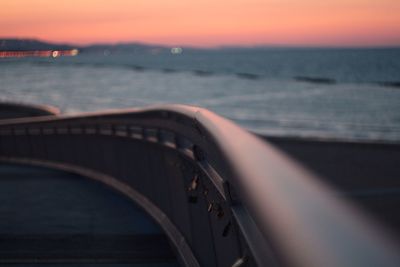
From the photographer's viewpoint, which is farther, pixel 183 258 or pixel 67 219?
pixel 67 219

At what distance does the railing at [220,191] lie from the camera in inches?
44.8

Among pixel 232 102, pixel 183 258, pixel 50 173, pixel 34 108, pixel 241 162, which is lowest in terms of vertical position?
pixel 232 102

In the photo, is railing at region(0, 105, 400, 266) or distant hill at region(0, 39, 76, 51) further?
distant hill at region(0, 39, 76, 51)

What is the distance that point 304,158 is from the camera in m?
22.4

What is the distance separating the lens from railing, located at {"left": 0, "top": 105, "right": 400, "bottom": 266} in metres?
1.14

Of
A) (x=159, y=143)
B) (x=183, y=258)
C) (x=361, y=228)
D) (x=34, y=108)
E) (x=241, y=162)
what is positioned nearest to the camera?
(x=361, y=228)

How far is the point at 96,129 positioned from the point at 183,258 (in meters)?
6.15

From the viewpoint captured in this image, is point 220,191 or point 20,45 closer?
point 220,191

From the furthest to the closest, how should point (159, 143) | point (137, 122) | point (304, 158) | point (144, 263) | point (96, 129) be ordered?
point (304, 158) → point (96, 129) → point (137, 122) → point (159, 143) → point (144, 263)

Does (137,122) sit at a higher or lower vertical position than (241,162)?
lower

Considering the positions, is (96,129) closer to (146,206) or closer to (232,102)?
(146,206)

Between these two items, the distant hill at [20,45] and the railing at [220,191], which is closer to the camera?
the railing at [220,191]

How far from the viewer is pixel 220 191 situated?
3.21 m

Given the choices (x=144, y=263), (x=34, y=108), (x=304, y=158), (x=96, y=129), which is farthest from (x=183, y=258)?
(x=34, y=108)
